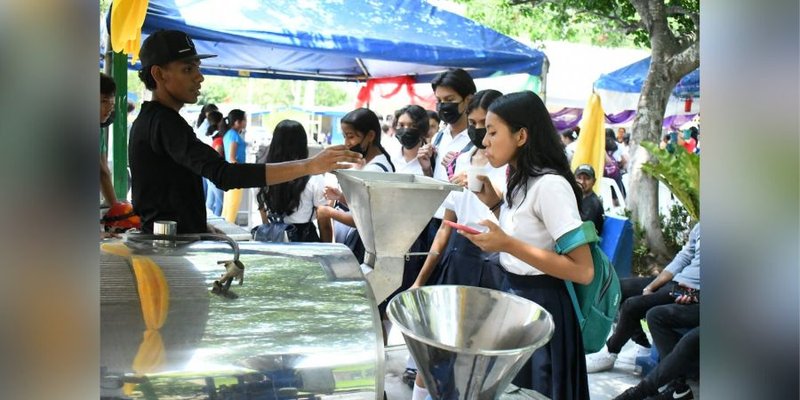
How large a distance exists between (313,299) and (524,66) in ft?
17.2

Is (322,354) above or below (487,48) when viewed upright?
below

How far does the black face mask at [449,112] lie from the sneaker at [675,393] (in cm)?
197

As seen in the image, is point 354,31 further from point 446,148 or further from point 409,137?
point 446,148

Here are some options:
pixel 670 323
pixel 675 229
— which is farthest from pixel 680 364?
pixel 675 229

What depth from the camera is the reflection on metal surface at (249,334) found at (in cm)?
130

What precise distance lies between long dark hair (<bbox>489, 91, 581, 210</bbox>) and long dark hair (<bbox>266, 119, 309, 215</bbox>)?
1.97 m

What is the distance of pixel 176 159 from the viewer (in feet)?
7.16

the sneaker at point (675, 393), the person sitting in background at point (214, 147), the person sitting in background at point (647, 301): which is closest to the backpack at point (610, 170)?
the person sitting in background at point (214, 147)

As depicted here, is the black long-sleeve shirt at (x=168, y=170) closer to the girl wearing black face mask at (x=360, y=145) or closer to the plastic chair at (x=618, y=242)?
the girl wearing black face mask at (x=360, y=145)

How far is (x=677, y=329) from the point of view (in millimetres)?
3910

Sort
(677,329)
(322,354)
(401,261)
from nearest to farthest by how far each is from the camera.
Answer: (322,354)
(401,261)
(677,329)

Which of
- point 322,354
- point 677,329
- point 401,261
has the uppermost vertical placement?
point 401,261
